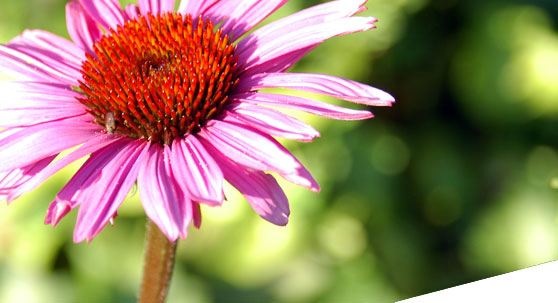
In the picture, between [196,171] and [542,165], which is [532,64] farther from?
[196,171]

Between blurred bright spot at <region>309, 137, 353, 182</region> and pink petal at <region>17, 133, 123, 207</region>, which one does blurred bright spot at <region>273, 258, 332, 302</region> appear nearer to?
blurred bright spot at <region>309, 137, 353, 182</region>

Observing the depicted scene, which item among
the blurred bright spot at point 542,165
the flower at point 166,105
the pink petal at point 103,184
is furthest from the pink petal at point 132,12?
the blurred bright spot at point 542,165

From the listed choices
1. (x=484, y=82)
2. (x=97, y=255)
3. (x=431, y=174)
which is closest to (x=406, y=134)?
(x=431, y=174)

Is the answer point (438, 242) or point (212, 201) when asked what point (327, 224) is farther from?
point (212, 201)

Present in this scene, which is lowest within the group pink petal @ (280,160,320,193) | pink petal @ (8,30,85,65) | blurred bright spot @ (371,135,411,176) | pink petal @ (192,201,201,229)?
blurred bright spot @ (371,135,411,176)

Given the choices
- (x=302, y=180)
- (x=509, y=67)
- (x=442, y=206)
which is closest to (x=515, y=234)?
(x=442, y=206)

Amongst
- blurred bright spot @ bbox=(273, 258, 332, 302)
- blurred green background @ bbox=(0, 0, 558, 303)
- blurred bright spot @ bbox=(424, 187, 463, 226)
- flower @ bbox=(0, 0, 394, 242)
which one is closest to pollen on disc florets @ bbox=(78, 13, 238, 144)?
flower @ bbox=(0, 0, 394, 242)
